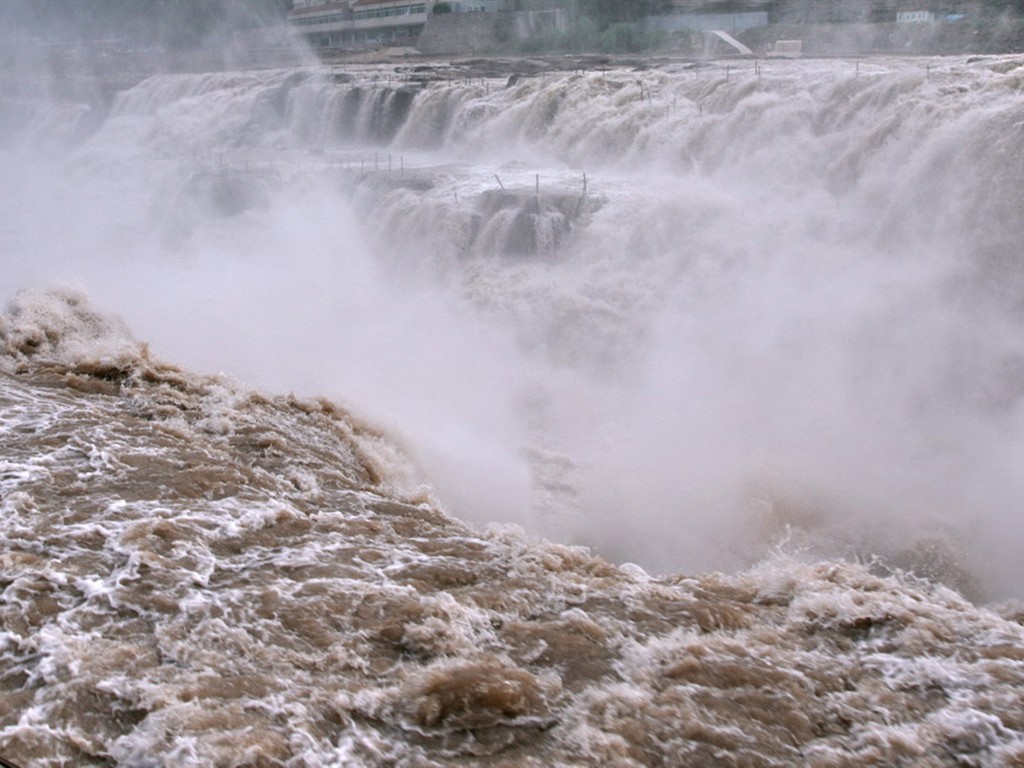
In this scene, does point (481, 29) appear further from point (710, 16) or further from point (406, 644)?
point (406, 644)

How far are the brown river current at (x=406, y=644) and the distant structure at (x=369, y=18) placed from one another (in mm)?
29719

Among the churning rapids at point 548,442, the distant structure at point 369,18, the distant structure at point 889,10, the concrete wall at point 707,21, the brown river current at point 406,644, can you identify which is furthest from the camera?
the distant structure at point 369,18

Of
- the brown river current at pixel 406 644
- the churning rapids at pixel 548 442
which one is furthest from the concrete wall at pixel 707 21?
the brown river current at pixel 406 644

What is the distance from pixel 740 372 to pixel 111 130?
2002cm

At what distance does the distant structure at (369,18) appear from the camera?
32.8 meters

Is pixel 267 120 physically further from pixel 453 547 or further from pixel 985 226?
pixel 453 547

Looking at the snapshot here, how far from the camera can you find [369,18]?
36219 millimetres

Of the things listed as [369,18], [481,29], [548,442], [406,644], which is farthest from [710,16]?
[406,644]

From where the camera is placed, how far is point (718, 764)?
10.0ft

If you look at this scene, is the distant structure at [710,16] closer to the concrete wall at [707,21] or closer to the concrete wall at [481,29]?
the concrete wall at [707,21]

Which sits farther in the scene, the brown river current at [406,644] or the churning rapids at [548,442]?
the churning rapids at [548,442]

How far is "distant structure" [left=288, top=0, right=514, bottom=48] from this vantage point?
32812mm

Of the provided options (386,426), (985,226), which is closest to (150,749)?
(386,426)

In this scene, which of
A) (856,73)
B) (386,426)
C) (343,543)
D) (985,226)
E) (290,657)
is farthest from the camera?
(856,73)
